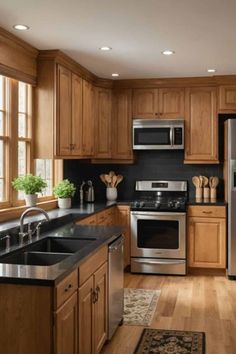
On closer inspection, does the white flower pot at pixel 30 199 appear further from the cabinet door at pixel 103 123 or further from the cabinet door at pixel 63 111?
the cabinet door at pixel 103 123

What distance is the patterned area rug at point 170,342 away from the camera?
3.47m

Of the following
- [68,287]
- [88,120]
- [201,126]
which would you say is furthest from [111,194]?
[68,287]

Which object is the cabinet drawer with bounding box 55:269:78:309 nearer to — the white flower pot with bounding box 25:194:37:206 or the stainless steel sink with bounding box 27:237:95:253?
the stainless steel sink with bounding box 27:237:95:253

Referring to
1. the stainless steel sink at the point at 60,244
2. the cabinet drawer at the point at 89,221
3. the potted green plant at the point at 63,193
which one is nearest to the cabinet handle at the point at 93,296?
the stainless steel sink at the point at 60,244

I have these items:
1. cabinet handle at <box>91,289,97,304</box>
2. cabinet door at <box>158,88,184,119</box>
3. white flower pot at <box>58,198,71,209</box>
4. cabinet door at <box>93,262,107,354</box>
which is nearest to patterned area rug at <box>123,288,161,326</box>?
cabinet door at <box>93,262,107,354</box>

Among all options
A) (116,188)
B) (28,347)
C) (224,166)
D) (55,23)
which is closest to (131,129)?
(116,188)

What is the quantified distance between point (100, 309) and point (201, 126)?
3460 mm

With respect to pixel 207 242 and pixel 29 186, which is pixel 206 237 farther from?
pixel 29 186

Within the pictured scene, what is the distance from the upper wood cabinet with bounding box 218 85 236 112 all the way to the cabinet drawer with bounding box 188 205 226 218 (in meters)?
1.29

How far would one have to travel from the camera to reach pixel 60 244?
139 inches

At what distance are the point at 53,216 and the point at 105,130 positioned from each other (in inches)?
83.8

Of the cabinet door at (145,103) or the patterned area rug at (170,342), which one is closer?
the patterned area rug at (170,342)

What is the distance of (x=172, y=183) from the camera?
6.37 metres

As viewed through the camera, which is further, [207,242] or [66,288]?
[207,242]
